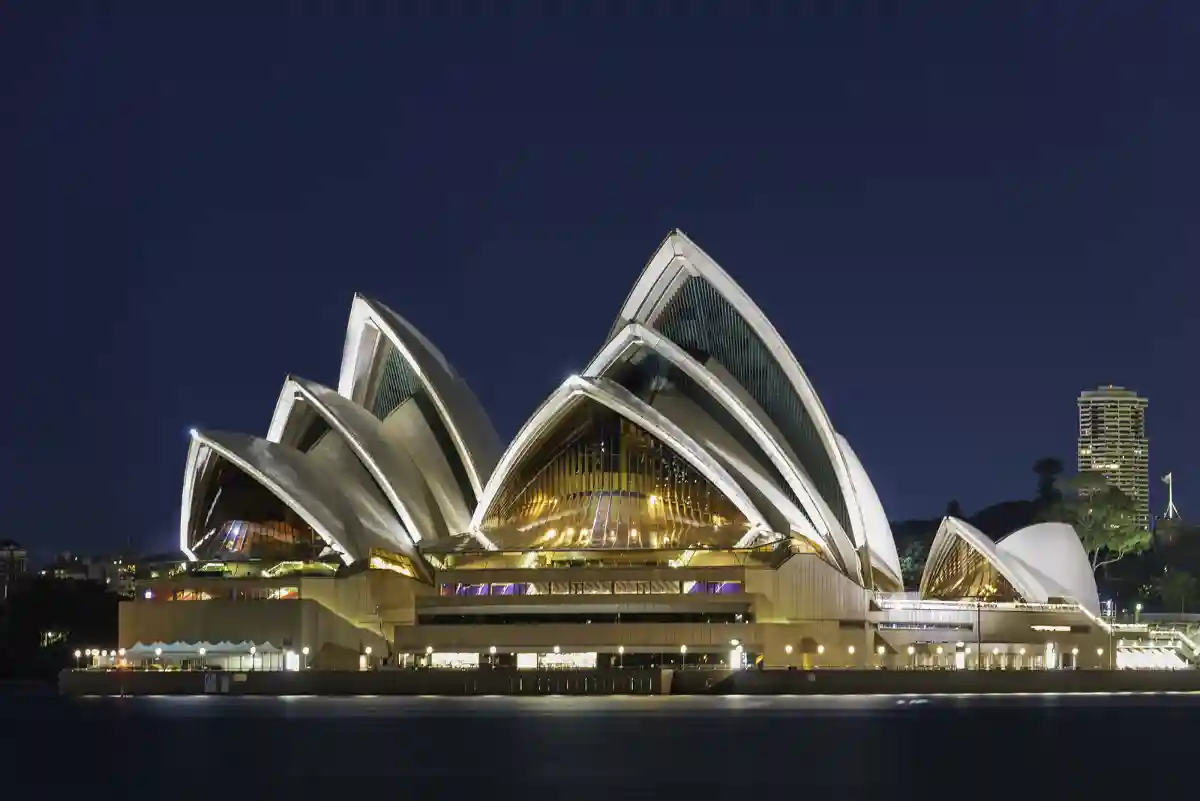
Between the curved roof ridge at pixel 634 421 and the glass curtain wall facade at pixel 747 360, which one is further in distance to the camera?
the glass curtain wall facade at pixel 747 360

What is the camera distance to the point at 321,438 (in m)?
90.8

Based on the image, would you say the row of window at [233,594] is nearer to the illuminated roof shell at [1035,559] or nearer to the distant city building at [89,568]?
the illuminated roof shell at [1035,559]

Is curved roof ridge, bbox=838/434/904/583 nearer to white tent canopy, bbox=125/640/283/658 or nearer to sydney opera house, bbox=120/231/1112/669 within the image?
sydney opera house, bbox=120/231/1112/669

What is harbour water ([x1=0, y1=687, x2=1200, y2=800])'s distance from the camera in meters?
38.5

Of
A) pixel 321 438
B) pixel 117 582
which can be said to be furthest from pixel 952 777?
pixel 117 582

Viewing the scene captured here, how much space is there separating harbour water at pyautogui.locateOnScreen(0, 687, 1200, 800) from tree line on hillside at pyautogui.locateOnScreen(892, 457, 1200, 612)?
227 feet

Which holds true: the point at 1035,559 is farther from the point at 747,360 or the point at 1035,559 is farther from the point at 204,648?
the point at 204,648

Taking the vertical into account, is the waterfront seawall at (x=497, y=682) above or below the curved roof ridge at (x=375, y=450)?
below

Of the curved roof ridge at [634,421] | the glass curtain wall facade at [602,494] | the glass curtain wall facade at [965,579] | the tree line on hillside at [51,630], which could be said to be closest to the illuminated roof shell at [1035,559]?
the glass curtain wall facade at [965,579]

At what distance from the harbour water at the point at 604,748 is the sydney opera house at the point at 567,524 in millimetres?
11431

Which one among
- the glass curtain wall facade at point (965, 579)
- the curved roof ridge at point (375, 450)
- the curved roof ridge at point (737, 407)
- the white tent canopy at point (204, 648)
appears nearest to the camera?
the curved roof ridge at point (737, 407)

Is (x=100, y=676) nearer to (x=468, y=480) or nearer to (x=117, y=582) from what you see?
(x=468, y=480)

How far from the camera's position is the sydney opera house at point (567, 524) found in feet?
279

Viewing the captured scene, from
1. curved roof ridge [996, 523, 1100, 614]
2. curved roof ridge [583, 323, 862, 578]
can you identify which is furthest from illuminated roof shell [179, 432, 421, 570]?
curved roof ridge [996, 523, 1100, 614]
